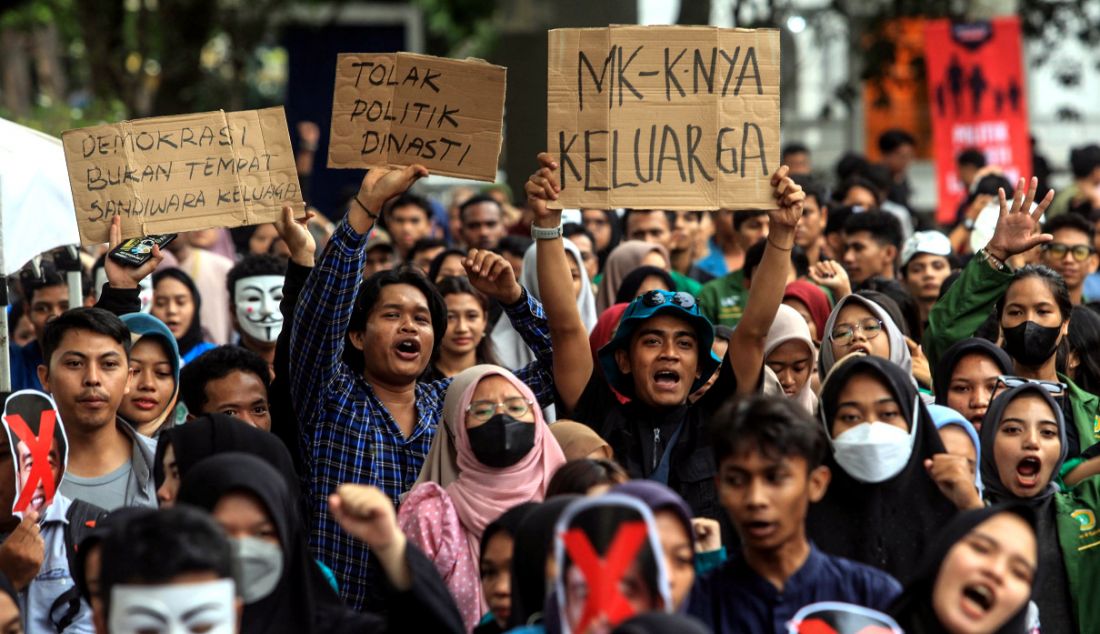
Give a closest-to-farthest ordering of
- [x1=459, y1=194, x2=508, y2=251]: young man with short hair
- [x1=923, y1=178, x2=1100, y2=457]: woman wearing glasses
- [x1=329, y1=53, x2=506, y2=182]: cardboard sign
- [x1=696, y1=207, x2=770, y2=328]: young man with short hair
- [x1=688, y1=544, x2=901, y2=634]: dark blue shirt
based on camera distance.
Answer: [x1=688, y1=544, x2=901, y2=634]: dark blue shirt → [x1=329, y1=53, x2=506, y2=182]: cardboard sign → [x1=923, y1=178, x2=1100, y2=457]: woman wearing glasses → [x1=696, y1=207, x2=770, y2=328]: young man with short hair → [x1=459, y1=194, x2=508, y2=251]: young man with short hair

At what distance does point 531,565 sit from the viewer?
414 centimetres

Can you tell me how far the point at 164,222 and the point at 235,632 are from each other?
2.78 metres

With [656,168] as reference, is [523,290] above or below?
below

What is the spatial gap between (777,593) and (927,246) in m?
4.63

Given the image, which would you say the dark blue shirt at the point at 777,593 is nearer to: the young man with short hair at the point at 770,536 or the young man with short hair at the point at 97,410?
the young man with short hair at the point at 770,536

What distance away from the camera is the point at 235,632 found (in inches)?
153

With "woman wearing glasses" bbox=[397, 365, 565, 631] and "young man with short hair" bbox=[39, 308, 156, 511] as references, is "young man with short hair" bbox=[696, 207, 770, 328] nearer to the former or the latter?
"woman wearing glasses" bbox=[397, 365, 565, 631]

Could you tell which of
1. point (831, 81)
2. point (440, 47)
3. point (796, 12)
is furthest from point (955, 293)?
point (440, 47)

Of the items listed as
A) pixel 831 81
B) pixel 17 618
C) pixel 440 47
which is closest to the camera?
pixel 17 618

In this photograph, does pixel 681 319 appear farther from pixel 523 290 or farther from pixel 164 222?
pixel 164 222

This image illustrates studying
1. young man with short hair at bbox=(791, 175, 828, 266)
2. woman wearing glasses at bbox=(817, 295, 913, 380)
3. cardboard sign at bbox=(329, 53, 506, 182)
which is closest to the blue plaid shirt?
cardboard sign at bbox=(329, 53, 506, 182)

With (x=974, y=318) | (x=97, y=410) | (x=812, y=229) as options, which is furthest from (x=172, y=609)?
(x=812, y=229)

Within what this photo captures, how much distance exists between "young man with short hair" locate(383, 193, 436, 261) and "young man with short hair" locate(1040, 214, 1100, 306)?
12.2ft

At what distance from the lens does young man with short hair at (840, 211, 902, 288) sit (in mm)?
9023
